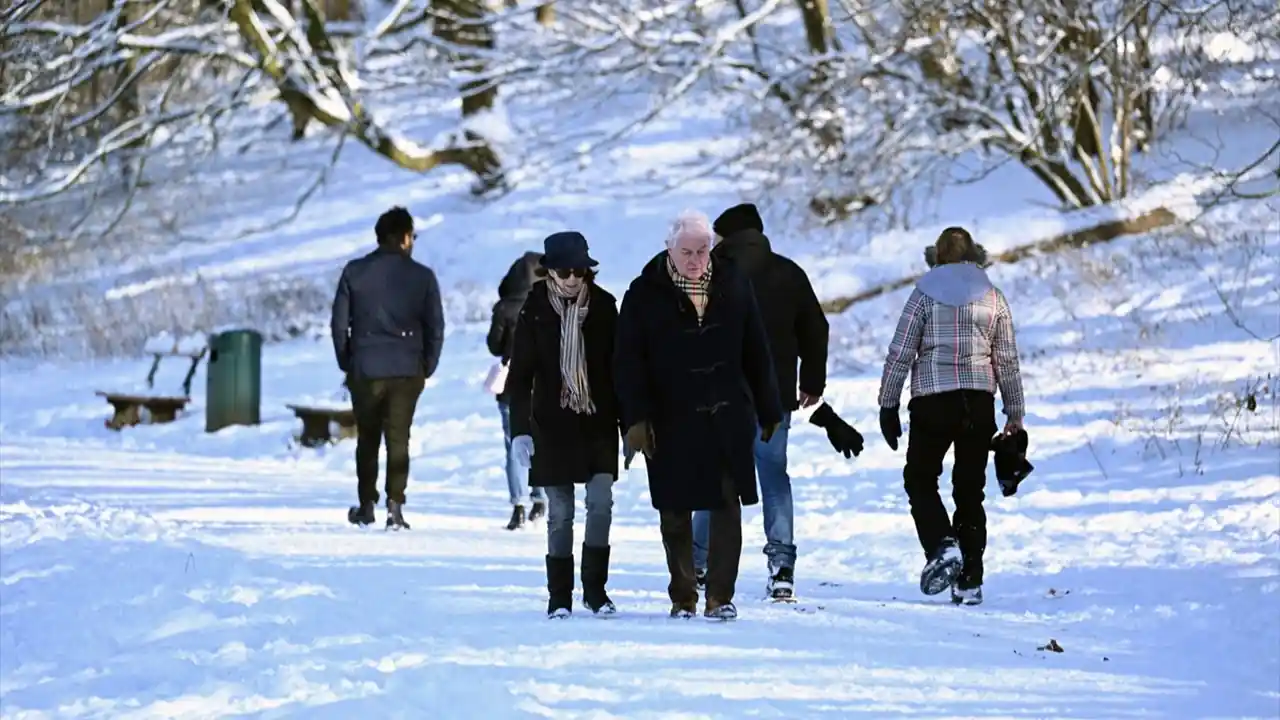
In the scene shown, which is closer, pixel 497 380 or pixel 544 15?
pixel 497 380

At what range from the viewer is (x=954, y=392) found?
8312 millimetres

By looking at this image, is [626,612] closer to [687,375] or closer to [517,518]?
[687,375]

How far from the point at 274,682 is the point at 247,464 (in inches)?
365

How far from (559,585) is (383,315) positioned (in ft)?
12.2

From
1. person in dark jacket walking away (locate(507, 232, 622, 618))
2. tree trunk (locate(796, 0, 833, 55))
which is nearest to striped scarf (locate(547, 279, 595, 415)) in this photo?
person in dark jacket walking away (locate(507, 232, 622, 618))

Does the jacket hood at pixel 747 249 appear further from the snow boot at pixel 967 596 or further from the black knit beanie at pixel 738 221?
the snow boot at pixel 967 596

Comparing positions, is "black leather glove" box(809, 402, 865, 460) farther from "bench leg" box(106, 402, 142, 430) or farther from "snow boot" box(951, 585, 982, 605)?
"bench leg" box(106, 402, 142, 430)

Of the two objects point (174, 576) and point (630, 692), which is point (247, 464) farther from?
point (630, 692)

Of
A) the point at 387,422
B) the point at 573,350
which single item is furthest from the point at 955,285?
the point at 387,422

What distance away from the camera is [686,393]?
729cm

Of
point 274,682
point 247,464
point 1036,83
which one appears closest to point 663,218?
point 1036,83

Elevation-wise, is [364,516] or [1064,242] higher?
[1064,242]

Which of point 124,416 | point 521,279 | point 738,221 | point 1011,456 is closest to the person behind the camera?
point 738,221

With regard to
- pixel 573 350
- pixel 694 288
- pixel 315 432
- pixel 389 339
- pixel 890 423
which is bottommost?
pixel 315 432
